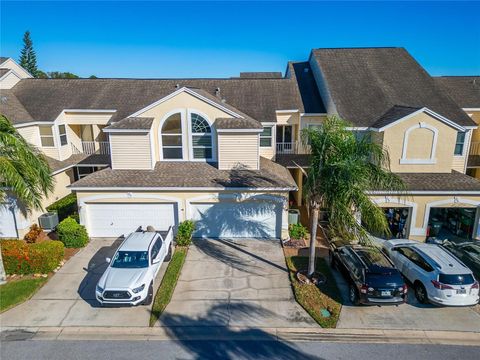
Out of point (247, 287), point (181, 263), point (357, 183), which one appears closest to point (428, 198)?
point (357, 183)

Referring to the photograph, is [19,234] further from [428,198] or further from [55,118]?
[428,198]

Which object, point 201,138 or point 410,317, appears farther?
point 201,138

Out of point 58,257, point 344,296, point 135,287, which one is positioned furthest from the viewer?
point 58,257

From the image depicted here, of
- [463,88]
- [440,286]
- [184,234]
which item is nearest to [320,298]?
[440,286]

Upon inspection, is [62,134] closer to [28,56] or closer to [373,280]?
[373,280]

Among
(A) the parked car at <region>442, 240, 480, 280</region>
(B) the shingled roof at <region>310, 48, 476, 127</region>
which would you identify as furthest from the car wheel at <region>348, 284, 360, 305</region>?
(B) the shingled roof at <region>310, 48, 476, 127</region>

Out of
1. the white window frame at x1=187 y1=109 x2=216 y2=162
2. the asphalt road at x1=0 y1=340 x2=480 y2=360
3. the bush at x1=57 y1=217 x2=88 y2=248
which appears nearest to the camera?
the asphalt road at x1=0 y1=340 x2=480 y2=360

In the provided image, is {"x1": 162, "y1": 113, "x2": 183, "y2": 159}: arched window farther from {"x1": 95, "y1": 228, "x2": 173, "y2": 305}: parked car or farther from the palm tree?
{"x1": 95, "y1": 228, "x2": 173, "y2": 305}: parked car
